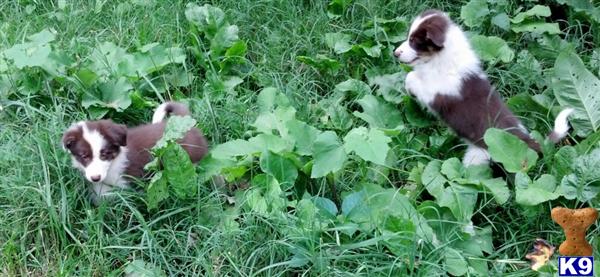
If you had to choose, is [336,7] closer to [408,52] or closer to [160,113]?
[408,52]

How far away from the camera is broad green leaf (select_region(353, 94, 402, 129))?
15.9 feet

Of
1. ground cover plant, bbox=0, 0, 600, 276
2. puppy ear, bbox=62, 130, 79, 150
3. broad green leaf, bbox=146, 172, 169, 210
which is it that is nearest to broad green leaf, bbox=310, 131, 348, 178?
ground cover plant, bbox=0, 0, 600, 276

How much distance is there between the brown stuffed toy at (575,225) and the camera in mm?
3850

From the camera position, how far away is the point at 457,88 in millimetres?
4637

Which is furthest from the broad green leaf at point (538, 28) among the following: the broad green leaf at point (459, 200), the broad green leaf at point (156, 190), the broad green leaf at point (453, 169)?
the broad green leaf at point (156, 190)

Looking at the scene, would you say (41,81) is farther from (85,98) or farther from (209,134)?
(209,134)

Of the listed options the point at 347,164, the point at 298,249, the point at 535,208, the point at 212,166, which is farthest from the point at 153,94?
the point at 535,208

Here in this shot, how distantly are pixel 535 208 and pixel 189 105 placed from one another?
6.82 ft

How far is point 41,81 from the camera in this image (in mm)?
5059

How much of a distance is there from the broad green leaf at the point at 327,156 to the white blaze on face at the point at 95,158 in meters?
1.04

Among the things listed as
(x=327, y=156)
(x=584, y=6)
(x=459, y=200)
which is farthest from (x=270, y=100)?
(x=584, y=6)

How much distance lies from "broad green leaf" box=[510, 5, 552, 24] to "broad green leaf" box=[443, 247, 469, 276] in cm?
219

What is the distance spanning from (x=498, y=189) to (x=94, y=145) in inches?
79.4

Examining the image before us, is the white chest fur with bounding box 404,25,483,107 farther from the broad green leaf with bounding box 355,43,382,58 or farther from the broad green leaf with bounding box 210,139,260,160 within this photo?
the broad green leaf with bounding box 210,139,260,160
